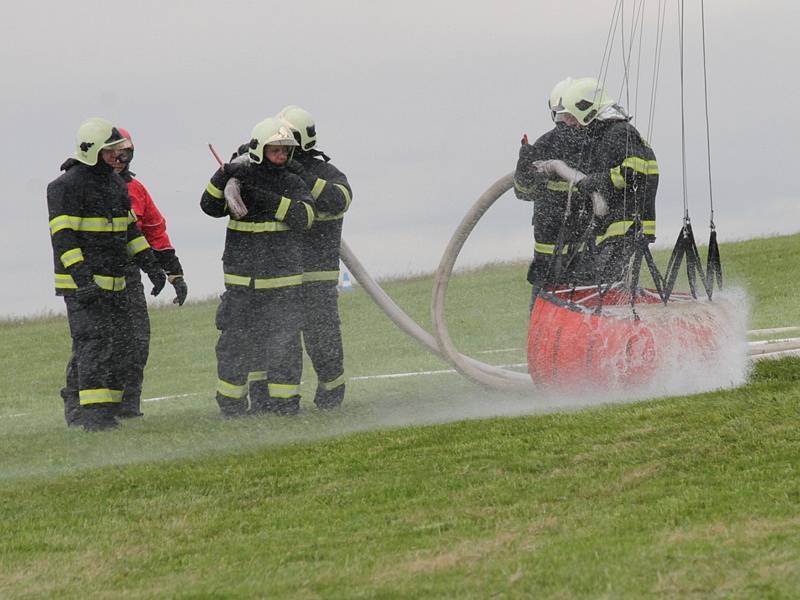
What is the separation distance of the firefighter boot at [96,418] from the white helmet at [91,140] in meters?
1.66

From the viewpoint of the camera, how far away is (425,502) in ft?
19.5

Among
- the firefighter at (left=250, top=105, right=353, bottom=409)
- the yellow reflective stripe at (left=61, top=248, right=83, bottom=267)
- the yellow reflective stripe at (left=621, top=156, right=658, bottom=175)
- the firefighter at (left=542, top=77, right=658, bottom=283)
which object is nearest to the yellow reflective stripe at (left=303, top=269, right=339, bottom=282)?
the firefighter at (left=250, top=105, right=353, bottom=409)

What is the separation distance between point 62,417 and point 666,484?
6.53m

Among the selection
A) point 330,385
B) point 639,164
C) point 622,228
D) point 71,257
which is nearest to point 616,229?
point 622,228

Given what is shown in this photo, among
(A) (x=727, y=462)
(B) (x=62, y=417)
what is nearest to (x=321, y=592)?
(A) (x=727, y=462)

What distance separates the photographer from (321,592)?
15.3ft

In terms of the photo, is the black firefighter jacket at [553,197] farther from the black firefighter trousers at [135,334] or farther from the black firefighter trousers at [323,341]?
the black firefighter trousers at [135,334]

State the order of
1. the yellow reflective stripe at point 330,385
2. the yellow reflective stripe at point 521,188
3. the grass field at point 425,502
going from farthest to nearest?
the yellow reflective stripe at point 521,188 < the yellow reflective stripe at point 330,385 < the grass field at point 425,502

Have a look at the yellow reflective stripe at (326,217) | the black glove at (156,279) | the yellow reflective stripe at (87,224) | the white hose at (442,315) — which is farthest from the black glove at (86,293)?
the white hose at (442,315)

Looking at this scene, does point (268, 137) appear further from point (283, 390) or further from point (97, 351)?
point (97, 351)

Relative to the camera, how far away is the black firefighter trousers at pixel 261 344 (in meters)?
9.39

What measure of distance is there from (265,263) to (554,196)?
2185mm

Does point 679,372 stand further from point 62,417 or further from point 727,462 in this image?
point 62,417

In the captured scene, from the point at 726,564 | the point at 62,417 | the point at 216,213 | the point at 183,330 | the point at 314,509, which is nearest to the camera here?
the point at 726,564
